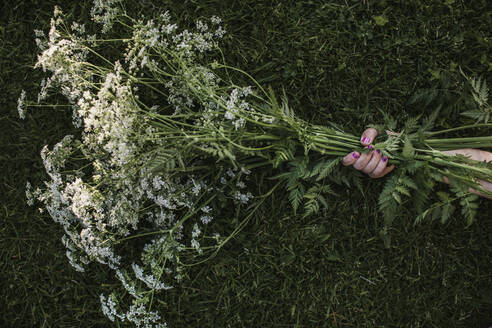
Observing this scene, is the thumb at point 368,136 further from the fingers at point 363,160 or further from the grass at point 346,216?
the grass at point 346,216

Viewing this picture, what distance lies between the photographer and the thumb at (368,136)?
2658mm

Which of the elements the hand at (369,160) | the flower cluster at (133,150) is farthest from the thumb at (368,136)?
the flower cluster at (133,150)

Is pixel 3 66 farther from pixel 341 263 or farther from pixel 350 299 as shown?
pixel 350 299

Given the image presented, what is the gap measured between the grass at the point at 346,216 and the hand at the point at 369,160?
0.86ft

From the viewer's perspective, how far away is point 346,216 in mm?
2984

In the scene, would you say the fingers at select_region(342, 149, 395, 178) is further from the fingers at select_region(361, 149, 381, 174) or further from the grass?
the grass

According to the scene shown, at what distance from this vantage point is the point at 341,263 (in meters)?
3.01

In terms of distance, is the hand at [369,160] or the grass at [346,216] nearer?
the hand at [369,160]

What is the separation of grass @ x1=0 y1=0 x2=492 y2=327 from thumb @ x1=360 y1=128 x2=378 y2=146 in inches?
8.6

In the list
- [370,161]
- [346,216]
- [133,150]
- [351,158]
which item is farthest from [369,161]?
[133,150]

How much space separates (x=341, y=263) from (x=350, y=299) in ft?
A: 0.95

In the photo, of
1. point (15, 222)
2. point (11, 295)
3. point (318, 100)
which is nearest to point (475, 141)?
point (318, 100)

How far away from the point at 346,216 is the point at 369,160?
0.55 metres

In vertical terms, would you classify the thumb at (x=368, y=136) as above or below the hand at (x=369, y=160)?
above
